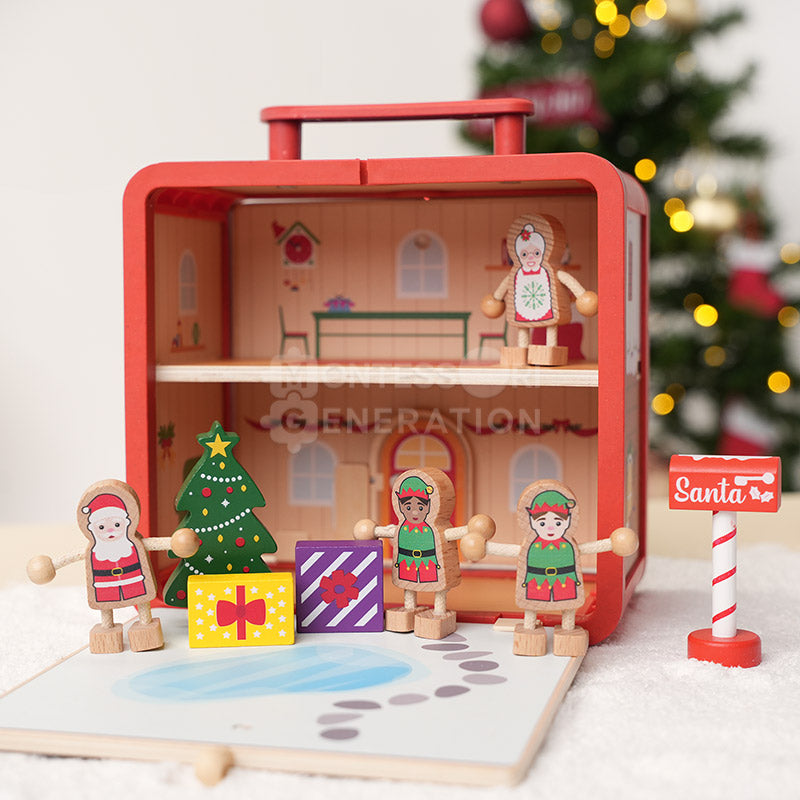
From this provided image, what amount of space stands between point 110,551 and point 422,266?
33.2 inches

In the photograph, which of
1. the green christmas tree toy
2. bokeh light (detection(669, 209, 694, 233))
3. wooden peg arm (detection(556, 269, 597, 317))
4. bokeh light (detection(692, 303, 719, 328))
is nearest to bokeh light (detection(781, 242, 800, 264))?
bokeh light (detection(692, 303, 719, 328))

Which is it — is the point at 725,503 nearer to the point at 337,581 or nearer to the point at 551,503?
the point at 551,503

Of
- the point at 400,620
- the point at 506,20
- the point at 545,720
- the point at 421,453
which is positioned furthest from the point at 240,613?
the point at 506,20

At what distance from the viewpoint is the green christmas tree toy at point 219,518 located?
181 centimetres

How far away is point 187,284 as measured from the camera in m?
2.14

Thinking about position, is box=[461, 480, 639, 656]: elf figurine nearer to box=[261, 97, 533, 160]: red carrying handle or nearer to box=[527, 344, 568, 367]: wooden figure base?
box=[527, 344, 568, 367]: wooden figure base

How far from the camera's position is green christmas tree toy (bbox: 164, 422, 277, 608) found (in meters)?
1.81

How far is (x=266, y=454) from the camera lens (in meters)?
2.31

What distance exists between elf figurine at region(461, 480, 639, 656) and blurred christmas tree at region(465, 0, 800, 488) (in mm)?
1991

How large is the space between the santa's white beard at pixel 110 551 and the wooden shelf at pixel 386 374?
34 cm

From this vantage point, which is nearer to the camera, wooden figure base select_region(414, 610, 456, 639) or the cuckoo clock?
wooden figure base select_region(414, 610, 456, 639)

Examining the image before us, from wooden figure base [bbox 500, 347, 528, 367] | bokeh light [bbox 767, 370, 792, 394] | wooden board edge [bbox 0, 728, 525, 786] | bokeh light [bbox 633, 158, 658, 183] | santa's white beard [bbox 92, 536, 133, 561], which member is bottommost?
wooden board edge [bbox 0, 728, 525, 786]

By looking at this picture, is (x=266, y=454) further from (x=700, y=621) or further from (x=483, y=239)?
(x=700, y=621)

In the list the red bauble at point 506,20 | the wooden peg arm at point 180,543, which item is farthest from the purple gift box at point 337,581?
the red bauble at point 506,20
